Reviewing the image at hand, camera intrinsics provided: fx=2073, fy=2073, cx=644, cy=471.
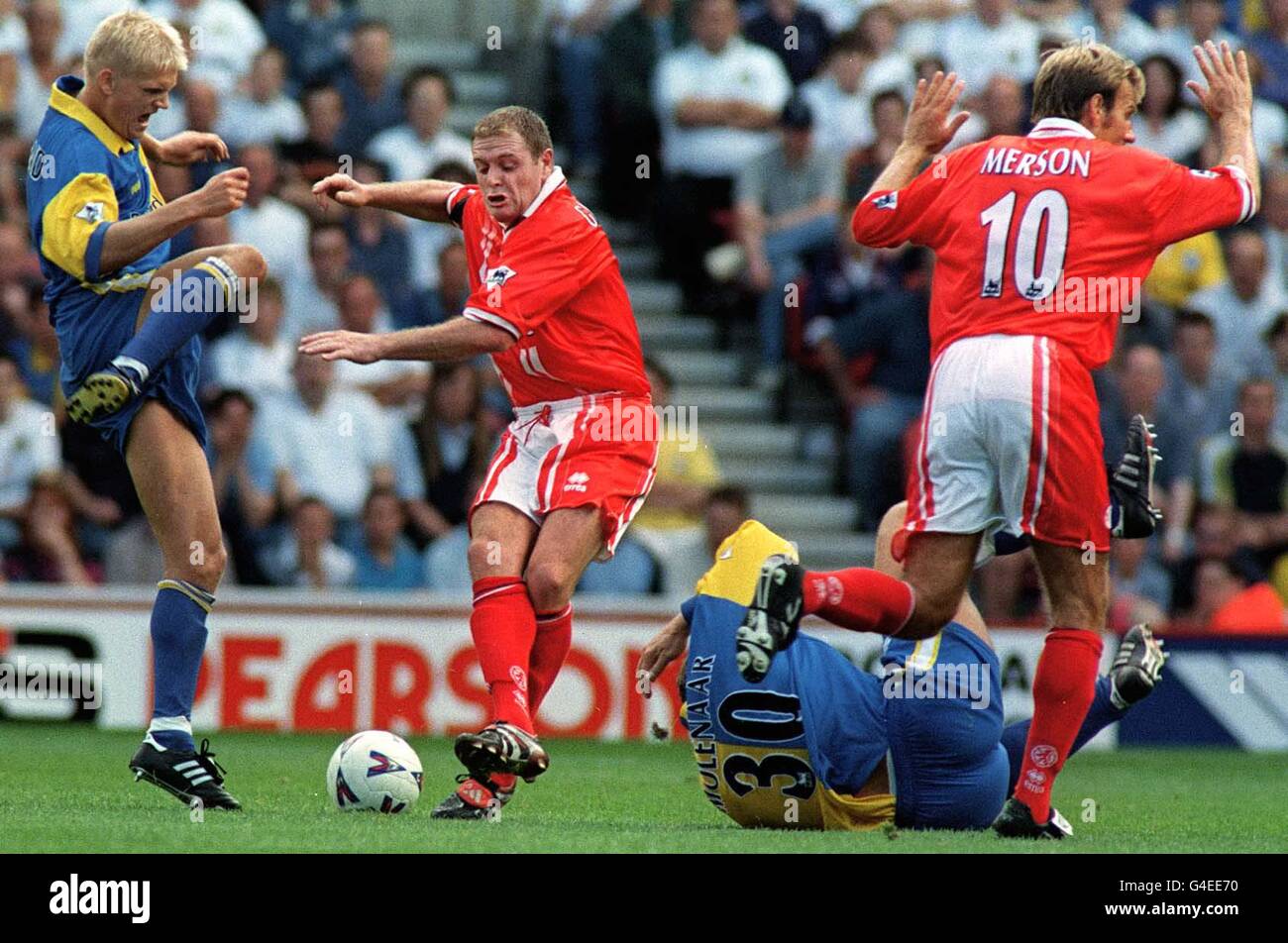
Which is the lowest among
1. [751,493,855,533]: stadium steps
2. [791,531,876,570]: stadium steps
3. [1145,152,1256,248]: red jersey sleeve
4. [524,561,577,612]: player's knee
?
[791,531,876,570]: stadium steps

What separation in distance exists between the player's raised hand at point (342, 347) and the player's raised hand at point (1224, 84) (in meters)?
2.75

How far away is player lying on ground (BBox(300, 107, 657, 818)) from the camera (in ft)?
22.4

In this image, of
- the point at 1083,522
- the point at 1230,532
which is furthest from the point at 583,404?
the point at 1230,532

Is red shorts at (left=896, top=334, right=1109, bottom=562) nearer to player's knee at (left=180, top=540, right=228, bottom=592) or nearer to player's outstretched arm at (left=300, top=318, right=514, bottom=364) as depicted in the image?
player's outstretched arm at (left=300, top=318, right=514, bottom=364)

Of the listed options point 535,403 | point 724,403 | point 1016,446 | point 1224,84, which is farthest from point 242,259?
point 724,403

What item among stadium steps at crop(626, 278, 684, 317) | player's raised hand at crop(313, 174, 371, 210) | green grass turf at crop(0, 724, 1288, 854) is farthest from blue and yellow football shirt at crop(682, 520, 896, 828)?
stadium steps at crop(626, 278, 684, 317)

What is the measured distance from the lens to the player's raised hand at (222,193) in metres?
6.59

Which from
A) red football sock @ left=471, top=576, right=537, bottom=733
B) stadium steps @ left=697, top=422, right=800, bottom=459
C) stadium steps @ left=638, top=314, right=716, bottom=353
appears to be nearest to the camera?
red football sock @ left=471, top=576, right=537, bottom=733

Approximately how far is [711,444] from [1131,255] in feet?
25.1

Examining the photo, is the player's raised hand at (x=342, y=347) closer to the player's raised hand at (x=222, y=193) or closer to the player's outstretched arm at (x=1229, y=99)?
the player's raised hand at (x=222, y=193)

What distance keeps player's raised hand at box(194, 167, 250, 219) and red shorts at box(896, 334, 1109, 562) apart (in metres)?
2.32

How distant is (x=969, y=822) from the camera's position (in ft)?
21.1

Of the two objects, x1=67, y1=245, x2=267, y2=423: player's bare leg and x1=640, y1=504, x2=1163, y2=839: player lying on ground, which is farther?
x1=67, y1=245, x2=267, y2=423: player's bare leg

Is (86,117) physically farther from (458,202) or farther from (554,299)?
(554,299)
